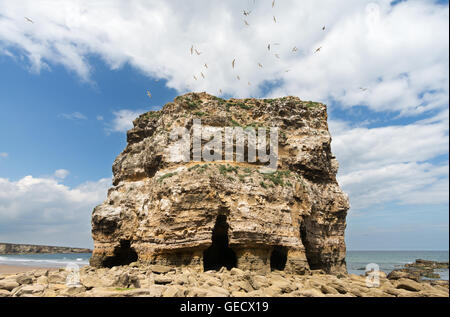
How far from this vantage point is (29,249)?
119 metres

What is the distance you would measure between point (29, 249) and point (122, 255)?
12477 cm

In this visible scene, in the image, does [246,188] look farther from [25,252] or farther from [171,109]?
A: [25,252]

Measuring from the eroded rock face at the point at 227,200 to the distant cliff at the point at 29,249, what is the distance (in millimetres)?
115280

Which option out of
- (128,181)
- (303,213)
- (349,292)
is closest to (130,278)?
(349,292)

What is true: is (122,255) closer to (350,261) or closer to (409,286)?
(409,286)

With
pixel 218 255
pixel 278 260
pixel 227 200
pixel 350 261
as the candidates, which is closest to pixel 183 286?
pixel 227 200

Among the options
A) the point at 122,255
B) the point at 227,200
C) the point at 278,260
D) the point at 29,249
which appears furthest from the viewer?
the point at 29,249

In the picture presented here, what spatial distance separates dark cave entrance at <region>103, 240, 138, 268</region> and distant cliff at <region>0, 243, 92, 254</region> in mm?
116176

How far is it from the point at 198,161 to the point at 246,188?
438 cm

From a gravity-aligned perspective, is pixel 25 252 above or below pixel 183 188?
below

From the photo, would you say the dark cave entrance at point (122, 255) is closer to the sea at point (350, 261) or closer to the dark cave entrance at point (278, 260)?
the sea at point (350, 261)

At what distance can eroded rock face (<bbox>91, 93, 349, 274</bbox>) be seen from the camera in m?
17.7
